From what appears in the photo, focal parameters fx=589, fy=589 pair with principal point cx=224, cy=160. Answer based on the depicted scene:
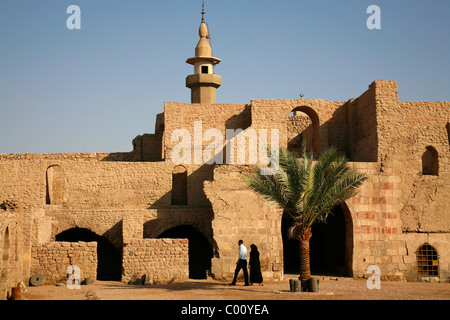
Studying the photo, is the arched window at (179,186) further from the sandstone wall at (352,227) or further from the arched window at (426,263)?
the arched window at (426,263)

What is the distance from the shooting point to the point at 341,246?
21.3 meters

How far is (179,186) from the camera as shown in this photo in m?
25.6

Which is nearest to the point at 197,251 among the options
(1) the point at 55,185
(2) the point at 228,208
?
(2) the point at 228,208

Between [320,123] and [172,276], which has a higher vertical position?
[320,123]

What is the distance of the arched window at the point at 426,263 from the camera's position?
1991cm

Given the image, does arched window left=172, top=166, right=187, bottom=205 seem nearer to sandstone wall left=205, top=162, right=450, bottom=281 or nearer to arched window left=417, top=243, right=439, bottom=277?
sandstone wall left=205, top=162, right=450, bottom=281

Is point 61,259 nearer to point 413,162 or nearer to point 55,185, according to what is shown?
point 55,185

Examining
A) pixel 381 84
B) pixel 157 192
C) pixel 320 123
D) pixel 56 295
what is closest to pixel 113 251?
pixel 157 192

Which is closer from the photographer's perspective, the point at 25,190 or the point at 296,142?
the point at 25,190

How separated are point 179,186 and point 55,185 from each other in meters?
5.20

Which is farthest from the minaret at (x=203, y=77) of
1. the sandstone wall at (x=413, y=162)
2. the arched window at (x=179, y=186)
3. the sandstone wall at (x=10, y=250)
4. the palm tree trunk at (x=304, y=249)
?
the palm tree trunk at (x=304, y=249)

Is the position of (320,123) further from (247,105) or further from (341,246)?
(341,246)

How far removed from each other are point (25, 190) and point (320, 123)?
1183 cm

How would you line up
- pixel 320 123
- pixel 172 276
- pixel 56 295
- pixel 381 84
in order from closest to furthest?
pixel 56 295, pixel 172 276, pixel 381 84, pixel 320 123
